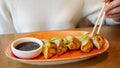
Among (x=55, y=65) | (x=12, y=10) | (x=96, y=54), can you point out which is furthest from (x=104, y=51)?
(x=12, y=10)

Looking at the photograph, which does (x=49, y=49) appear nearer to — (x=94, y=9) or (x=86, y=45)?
(x=86, y=45)

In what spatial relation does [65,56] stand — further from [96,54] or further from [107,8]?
[107,8]

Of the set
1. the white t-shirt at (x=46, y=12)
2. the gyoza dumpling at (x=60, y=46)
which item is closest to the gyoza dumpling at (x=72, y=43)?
the gyoza dumpling at (x=60, y=46)

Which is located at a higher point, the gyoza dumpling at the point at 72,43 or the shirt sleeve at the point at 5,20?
the gyoza dumpling at the point at 72,43

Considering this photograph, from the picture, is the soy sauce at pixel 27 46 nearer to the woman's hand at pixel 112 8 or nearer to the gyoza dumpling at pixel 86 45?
Result: the gyoza dumpling at pixel 86 45

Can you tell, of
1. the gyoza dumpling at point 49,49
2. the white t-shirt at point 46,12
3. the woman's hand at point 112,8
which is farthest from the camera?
the white t-shirt at point 46,12

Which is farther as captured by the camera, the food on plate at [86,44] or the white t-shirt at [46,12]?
the white t-shirt at [46,12]
